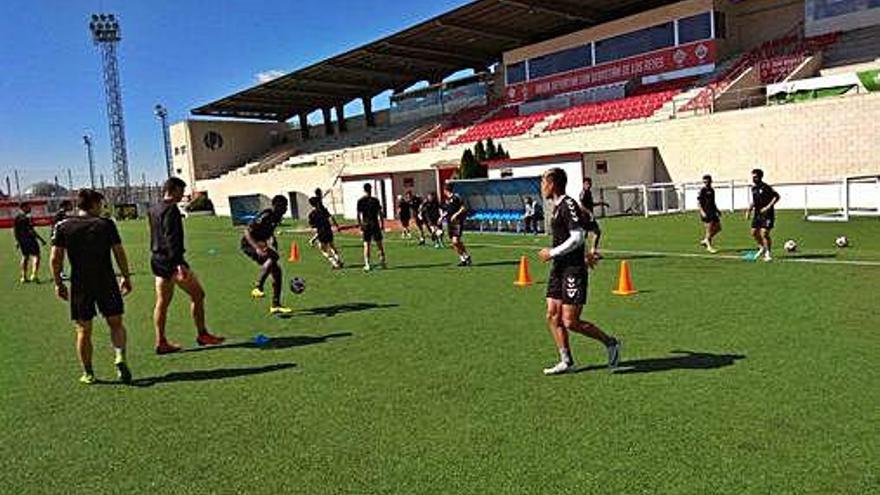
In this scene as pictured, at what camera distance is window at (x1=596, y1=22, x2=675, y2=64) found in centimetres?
3741

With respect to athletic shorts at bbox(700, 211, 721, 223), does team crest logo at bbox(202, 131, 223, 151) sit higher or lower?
higher

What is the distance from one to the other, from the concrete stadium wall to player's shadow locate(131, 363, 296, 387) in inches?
949

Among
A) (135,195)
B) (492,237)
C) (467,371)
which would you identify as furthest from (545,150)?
(135,195)

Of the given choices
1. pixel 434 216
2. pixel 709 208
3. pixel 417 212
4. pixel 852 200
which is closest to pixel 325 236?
pixel 434 216

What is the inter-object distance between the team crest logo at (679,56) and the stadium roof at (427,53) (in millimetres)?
3888

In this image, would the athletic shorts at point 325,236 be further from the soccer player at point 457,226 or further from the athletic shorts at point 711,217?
the athletic shorts at point 711,217

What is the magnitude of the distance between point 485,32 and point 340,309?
3698cm

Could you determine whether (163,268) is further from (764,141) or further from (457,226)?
(764,141)

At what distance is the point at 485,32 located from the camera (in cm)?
4462

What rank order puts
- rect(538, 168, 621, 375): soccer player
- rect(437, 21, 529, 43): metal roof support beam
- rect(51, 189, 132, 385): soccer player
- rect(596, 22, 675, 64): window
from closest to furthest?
Result: 1. rect(538, 168, 621, 375): soccer player
2. rect(51, 189, 132, 385): soccer player
3. rect(596, 22, 675, 64): window
4. rect(437, 21, 529, 43): metal roof support beam

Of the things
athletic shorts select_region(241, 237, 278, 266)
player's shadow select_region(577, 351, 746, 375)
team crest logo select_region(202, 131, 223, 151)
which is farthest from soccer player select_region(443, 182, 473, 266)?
team crest logo select_region(202, 131, 223, 151)

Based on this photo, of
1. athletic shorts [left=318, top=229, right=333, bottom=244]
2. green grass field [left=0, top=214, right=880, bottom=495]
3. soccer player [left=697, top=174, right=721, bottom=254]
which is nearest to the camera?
green grass field [left=0, top=214, right=880, bottom=495]

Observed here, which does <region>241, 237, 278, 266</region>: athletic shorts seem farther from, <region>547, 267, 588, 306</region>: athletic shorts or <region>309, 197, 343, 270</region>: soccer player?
<region>547, 267, 588, 306</region>: athletic shorts

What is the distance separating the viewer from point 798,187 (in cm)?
2559
